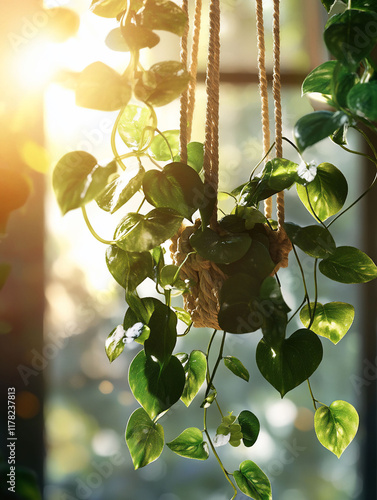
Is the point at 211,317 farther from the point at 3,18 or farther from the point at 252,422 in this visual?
the point at 3,18

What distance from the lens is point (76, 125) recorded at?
1375mm

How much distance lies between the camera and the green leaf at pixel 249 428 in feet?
2.12

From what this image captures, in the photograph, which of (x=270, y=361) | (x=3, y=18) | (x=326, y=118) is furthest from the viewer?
(x=3, y=18)

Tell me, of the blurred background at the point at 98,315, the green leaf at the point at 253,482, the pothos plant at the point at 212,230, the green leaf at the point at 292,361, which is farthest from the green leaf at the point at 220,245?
the blurred background at the point at 98,315

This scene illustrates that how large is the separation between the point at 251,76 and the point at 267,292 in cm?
109

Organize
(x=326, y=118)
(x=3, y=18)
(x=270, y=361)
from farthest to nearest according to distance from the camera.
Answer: (x=3, y=18) → (x=270, y=361) → (x=326, y=118)

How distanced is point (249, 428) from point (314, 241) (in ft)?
0.92

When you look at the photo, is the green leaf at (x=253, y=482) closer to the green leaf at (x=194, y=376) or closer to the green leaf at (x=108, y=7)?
the green leaf at (x=194, y=376)

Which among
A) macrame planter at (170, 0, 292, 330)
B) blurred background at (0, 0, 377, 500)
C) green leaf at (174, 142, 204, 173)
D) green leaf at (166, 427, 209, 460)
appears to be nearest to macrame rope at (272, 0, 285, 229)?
macrame planter at (170, 0, 292, 330)

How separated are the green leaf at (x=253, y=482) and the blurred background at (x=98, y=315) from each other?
0.70 metres

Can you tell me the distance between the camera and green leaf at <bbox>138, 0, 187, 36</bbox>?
1.80 feet

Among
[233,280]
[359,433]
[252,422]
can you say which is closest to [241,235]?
[233,280]

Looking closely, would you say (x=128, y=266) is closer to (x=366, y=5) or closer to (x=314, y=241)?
(x=314, y=241)

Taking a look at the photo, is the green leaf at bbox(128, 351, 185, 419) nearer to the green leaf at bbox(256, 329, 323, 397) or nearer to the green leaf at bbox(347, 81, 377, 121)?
the green leaf at bbox(256, 329, 323, 397)
